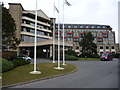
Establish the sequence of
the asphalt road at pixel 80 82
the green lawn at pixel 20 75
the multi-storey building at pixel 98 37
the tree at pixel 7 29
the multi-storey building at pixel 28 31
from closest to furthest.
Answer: the asphalt road at pixel 80 82 < the green lawn at pixel 20 75 < the tree at pixel 7 29 < the multi-storey building at pixel 28 31 < the multi-storey building at pixel 98 37

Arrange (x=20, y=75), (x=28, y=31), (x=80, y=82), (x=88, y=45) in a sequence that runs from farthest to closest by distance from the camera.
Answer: (x=28, y=31), (x=88, y=45), (x=20, y=75), (x=80, y=82)

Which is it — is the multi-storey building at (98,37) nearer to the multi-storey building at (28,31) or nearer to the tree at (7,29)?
the multi-storey building at (28,31)

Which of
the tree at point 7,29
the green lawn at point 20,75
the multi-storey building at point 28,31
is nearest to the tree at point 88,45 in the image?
the multi-storey building at point 28,31

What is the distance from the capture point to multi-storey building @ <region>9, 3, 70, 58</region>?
42.9 m

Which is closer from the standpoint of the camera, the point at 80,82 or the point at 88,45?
the point at 80,82

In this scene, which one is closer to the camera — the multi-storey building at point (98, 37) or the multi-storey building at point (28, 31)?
the multi-storey building at point (28, 31)

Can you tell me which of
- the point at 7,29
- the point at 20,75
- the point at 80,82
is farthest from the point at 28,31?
the point at 80,82

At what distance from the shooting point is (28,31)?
48.8 m

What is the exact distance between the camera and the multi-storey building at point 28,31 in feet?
141

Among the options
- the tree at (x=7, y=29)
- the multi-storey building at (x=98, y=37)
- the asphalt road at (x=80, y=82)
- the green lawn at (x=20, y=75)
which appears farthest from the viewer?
the multi-storey building at (x=98, y=37)

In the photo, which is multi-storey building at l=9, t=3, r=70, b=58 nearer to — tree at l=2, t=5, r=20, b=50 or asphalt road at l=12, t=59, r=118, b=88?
tree at l=2, t=5, r=20, b=50

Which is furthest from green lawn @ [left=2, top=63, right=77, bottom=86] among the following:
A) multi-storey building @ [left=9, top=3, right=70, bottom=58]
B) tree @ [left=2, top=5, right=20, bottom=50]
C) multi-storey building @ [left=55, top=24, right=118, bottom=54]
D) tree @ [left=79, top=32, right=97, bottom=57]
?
multi-storey building @ [left=55, top=24, right=118, bottom=54]

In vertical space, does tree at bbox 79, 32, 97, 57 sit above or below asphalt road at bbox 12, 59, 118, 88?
above

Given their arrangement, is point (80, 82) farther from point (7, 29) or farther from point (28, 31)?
point (28, 31)
